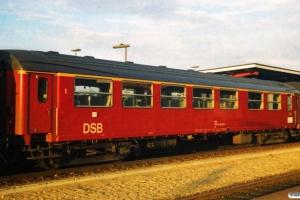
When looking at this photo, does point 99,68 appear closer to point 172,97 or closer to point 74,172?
point 74,172

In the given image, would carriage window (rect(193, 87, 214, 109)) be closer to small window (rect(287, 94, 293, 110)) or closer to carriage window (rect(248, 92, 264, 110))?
carriage window (rect(248, 92, 264, 110))

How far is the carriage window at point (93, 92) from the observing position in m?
10.5

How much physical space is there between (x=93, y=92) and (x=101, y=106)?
20.3 inches

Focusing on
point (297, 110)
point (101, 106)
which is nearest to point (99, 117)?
point (101, 106)

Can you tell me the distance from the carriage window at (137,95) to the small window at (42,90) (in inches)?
104

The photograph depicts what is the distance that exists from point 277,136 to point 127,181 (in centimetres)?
1275

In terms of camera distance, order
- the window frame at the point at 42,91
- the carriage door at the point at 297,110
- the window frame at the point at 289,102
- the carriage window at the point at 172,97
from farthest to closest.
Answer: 1. the carriage door at the point at 297,110
2. the window frame at the point at 289,102
3. the carriage window at the point at 172,97
4. the window frame at the point at 42,91

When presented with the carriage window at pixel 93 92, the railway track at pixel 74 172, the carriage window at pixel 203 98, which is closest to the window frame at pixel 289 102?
the carriage window at pixel 203 98

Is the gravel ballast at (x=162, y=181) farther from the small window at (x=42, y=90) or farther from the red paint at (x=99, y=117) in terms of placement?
the small window at (x=42, y=90)

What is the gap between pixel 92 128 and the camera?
Result: 10758 mm

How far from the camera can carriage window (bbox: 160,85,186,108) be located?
12.9 meters

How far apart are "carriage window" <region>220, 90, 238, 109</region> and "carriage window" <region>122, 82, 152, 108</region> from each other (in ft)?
14.3

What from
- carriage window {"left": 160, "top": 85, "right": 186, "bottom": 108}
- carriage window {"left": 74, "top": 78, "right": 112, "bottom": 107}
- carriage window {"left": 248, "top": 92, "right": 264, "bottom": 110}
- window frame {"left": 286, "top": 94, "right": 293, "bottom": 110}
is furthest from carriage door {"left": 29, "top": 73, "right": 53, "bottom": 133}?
window frame {"left": 286, "top": 94, "right": 293, "bottom": 110}

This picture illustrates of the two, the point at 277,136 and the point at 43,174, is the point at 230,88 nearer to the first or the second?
the point at 277,136
